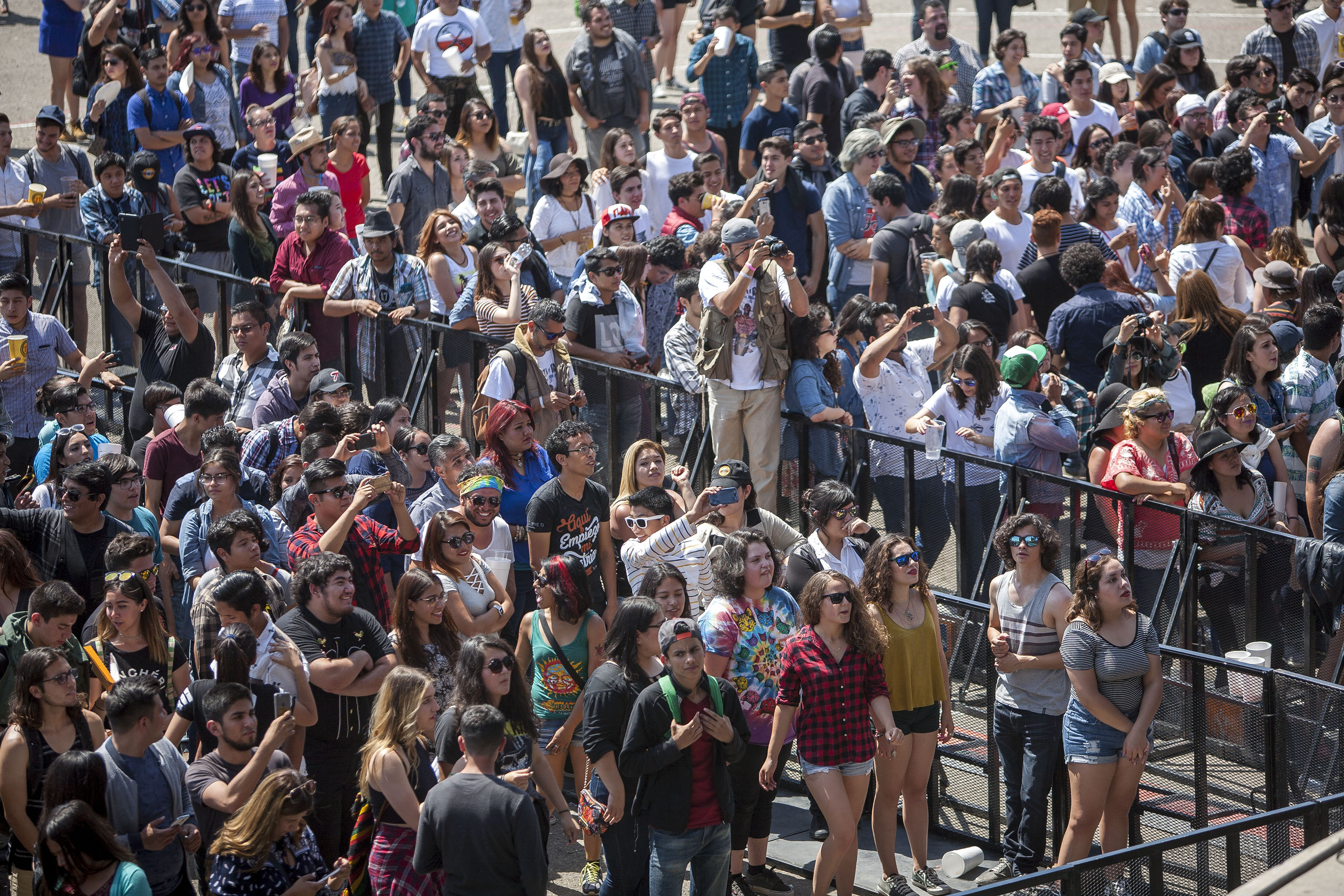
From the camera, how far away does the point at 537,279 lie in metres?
10.9

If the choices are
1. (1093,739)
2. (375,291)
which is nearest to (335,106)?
(375,291)

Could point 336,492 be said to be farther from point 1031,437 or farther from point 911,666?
point 1031,437

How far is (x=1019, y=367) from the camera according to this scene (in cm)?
947

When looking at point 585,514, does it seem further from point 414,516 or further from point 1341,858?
point 1341,858

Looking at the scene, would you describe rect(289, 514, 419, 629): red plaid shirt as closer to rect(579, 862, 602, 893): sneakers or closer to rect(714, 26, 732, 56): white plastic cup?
rect(579, 862, 602, 893): sneakers

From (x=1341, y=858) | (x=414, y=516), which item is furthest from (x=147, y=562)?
(x=1341, y=858)

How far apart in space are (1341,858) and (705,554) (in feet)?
11.9

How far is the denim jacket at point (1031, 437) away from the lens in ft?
30.9

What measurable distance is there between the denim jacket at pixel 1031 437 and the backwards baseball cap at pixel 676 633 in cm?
306

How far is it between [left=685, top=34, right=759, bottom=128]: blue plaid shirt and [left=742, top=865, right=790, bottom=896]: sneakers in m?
9.14

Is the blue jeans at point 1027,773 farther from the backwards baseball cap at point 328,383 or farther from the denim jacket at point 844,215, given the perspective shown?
the denim jacket at point 844,215

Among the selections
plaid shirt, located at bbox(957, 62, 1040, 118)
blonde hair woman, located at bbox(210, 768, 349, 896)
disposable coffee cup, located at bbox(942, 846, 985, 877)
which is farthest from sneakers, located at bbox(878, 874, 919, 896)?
plaid shirt, located at bbox(957, 62, 1040, 118)

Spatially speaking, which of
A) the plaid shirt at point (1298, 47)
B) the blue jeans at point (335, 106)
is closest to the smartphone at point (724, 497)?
the blue jeans at point (335, 106)

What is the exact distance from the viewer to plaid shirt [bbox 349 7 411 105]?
1576 cm
